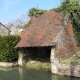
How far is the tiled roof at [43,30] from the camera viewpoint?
18328 millimetres

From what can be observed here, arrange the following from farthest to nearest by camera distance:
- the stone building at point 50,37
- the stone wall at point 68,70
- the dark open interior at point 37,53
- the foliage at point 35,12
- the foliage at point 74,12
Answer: the foliage at point 35,12
the dark open interior at point 37,53
the foliage at point 74,12
the stone building at point 50,37
the stone wall at point 68,70

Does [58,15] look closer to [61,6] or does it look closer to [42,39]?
[61,6]

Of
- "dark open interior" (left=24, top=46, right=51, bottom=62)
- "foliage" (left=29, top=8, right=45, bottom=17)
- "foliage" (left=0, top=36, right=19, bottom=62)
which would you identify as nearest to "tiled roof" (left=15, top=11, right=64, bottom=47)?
"foliage" (left=29, top=8, right=45, bottom=17)

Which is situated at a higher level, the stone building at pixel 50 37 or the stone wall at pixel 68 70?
the stone building at pixel 50 37

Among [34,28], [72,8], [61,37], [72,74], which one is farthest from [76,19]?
[72,74]

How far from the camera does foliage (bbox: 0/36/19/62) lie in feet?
69.9

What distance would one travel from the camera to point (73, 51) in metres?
18.8

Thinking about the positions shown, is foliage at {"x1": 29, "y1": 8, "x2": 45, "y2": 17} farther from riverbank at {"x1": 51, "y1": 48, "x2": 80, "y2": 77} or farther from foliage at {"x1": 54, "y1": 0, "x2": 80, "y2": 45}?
riverbank at {"x1": 51, "y1": 48, "x2": 80, "y2": 77}

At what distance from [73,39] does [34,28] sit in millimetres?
4761

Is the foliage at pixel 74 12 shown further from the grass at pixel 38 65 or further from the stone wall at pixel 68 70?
the stone wall at pixel 68 70

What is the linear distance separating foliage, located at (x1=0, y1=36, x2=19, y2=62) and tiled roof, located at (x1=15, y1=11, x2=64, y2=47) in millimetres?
896

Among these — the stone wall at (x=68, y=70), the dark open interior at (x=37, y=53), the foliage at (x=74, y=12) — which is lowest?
the stone wall at (x=68, y=70)

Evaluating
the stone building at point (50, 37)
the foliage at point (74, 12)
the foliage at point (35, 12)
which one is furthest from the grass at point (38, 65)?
the foliage at point (35, 12)

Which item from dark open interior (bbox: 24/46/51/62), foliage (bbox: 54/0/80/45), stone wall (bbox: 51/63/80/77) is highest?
foliage (bbox: 54/0/80/45)
